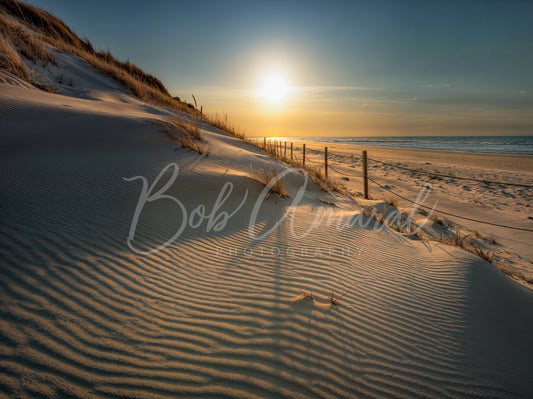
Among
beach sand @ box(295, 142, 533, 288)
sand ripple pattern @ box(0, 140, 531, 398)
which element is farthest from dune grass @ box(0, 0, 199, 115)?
beach sand @ box(295, 142, 533, 288)

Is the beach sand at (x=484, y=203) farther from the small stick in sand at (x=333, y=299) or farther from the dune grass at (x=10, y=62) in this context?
the dune grass at (x=10, y=62)

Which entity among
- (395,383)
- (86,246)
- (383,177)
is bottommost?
(395,383)

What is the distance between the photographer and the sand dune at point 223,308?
1.27 m

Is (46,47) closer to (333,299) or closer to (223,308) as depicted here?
(223,308)

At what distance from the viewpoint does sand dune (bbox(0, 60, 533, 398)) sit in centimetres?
127

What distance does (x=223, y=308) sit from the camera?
1.77 m

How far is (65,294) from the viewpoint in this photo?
5.15 ft

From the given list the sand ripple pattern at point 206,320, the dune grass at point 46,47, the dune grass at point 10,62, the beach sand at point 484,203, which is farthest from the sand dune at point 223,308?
the dune grass at point 46,47


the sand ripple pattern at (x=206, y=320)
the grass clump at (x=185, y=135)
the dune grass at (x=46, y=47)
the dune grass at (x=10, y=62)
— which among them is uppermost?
the dune grass at (x=46, y=47)

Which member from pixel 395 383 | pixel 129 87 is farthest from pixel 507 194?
pixel 129 87

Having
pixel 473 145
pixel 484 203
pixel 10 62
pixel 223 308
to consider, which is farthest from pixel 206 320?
pixel 473 145

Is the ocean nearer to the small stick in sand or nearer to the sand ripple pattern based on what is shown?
the sand ripple pattern

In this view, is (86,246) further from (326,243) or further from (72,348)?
(326,243)

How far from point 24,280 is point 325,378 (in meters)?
2.13
